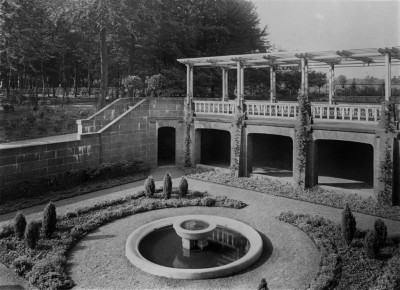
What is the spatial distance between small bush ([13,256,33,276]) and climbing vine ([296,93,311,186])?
1462cm

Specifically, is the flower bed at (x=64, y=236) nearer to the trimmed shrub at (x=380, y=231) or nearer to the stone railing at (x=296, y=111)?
the trimmed shrub at (x=380, y=231)

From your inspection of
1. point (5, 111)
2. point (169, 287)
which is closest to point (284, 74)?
point (5, 111)

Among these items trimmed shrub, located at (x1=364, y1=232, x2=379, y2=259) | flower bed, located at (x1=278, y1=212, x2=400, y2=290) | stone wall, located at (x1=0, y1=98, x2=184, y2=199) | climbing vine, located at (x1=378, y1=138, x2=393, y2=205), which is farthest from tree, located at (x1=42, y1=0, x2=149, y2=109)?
trimmed shrub, located at (x1=364, y1=232, x2=379, y2=259)

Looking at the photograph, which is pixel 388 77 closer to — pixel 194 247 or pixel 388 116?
pixel 388 116

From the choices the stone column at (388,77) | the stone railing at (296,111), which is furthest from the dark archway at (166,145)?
the stone column at (388,77)

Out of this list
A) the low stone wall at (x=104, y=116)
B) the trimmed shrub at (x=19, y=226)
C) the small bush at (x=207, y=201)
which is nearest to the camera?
the trimmed shrub at (x=19, y=226)

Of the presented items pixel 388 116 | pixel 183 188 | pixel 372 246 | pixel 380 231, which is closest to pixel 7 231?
pixel 183 188

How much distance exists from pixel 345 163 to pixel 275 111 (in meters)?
6.01

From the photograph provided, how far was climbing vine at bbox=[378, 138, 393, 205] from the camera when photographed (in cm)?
1802

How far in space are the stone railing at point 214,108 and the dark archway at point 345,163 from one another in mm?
6305

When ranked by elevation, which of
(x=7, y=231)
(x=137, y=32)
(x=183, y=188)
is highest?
(x=137, y=32)

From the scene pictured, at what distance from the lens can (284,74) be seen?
43.5 m

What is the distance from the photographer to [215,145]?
103 ft

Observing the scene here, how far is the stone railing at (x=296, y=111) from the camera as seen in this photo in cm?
1947
